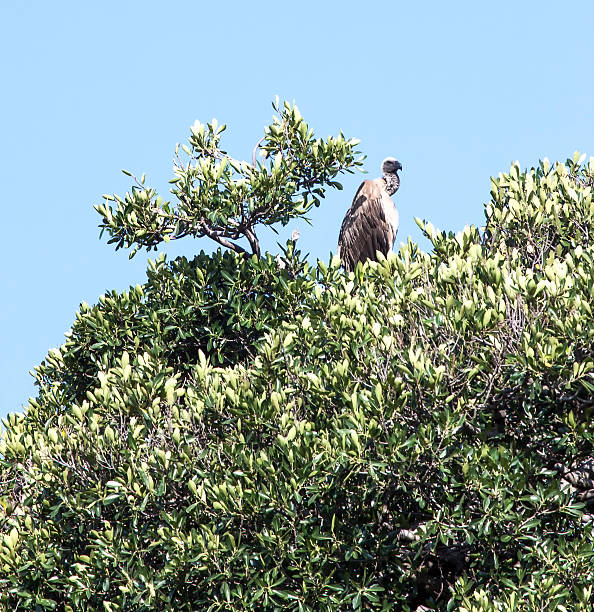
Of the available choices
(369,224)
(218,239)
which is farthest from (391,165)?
(218,239)

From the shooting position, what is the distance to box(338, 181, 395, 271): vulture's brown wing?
19.5 metres

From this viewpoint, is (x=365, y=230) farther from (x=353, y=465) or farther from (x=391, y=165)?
(x=353, y=465)

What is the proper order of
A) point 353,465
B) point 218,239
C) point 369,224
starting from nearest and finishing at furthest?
point 353,465, point 218,239, point 369,224

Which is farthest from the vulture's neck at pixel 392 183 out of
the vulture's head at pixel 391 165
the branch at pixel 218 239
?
the branch at pixel 218 239

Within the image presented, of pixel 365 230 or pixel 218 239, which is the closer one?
pixel 218 239

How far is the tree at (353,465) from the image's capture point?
10.5 metres

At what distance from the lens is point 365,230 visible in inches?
774

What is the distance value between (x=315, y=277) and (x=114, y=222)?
314cm

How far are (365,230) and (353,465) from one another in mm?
9817

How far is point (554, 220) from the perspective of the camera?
14000mm

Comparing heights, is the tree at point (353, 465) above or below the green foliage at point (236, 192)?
below

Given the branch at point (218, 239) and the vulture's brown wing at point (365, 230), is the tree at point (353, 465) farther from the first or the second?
the vulture's brown wing at point (365, 230)

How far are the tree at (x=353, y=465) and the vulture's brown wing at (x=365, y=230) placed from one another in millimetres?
6047

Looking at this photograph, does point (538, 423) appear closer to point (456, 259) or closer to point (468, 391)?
point (468, 391)
